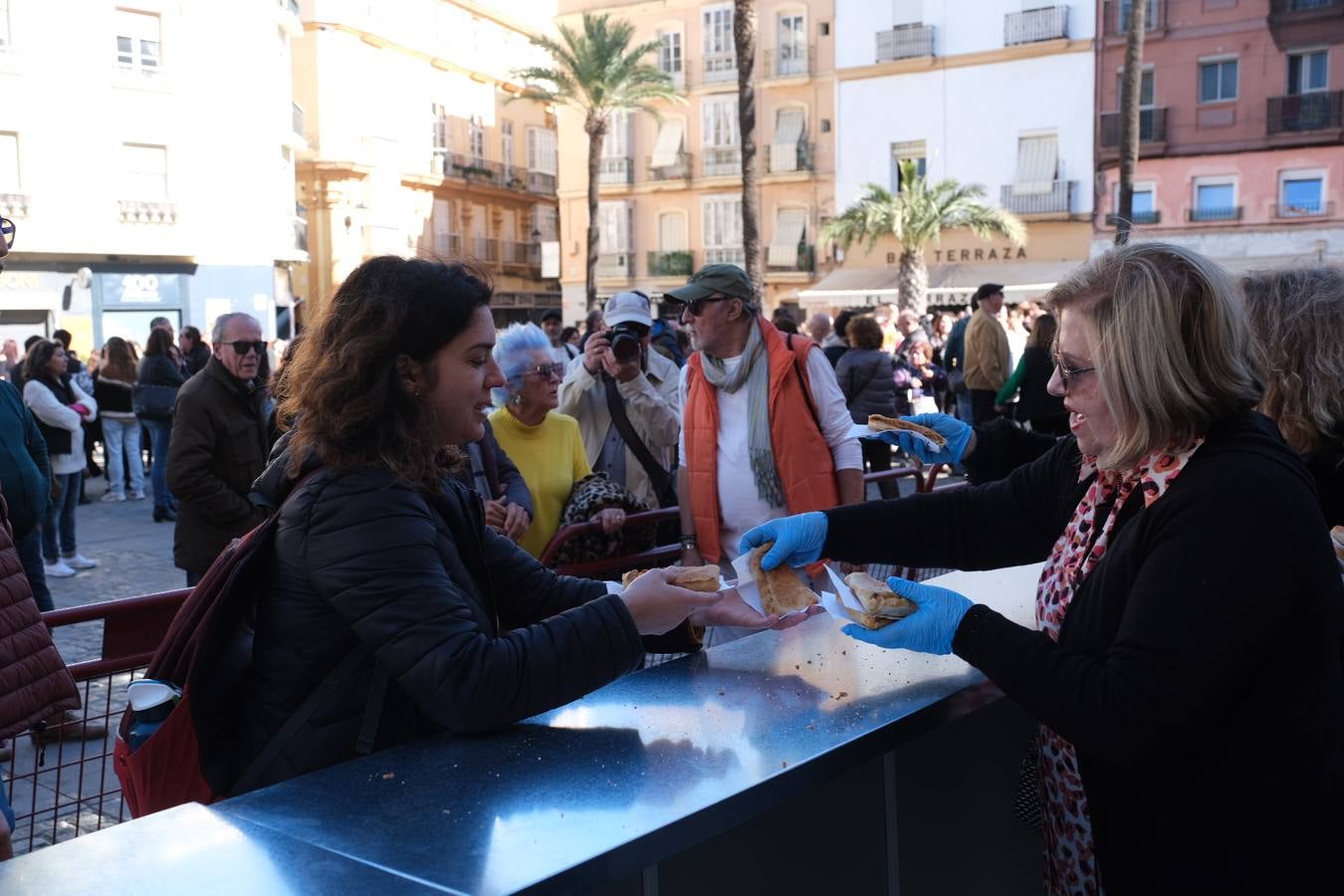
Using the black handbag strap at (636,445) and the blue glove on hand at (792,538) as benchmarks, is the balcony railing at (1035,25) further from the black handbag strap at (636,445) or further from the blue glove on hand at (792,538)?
the blue glove on hand at (792,538)

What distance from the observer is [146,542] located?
37.5ft

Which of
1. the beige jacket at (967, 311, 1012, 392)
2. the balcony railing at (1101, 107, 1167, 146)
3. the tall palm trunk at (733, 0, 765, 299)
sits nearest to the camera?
the beige jacket at (967, 311, 1012, 392)

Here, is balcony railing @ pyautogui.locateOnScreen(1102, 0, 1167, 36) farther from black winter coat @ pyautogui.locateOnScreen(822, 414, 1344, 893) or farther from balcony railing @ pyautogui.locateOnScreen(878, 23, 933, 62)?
black winter coat @ pyautogui.locateOnScreen(822, 414, 1344, 893)

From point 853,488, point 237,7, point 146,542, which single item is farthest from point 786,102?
point 853,488

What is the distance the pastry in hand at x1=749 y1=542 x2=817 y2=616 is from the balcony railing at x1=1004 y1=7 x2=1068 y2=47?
34251 millimetres

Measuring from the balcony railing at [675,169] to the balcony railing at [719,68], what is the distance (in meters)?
2.71

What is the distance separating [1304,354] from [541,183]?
50.1 metres

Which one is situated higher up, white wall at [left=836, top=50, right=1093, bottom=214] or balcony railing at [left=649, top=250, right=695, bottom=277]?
white wall at [left=836, top=50, right=1093, bottom=214]

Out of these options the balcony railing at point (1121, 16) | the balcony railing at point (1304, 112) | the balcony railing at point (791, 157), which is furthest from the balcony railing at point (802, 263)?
the balcony railing at point (1304, 112)

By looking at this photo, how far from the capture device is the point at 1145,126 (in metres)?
33.2

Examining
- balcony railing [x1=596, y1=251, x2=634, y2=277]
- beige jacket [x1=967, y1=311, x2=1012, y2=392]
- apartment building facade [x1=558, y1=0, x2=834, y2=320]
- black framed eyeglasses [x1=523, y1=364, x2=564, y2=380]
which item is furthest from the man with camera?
balcony railing [x1=596, y1=251, x2=634, y2=277]

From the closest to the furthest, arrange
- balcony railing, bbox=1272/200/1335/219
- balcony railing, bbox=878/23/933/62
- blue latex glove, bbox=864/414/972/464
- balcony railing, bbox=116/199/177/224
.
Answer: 1. blue latex glove, bbox=864/414/972/464
2. balcony railing, bbox=116/199/177/224
3. balcony railing, bbox=1272/200/1335/219
4. balcony railing, bbox=878/23/933/62

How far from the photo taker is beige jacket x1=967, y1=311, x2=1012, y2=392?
12656mm

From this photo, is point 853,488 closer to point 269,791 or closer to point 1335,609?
point 1335,609
